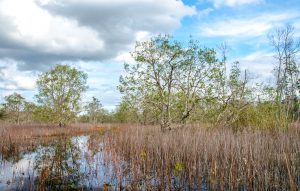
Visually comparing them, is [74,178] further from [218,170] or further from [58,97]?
[58,97]

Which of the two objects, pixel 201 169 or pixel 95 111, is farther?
pixel 95 111

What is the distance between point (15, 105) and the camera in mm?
48375

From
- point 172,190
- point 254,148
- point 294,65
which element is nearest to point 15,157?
point 172,190

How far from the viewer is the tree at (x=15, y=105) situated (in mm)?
47628

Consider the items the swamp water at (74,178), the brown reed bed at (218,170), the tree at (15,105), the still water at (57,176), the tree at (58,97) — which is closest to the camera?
the brown reed bed at (218,170)

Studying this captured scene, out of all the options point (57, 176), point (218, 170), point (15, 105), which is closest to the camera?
point (218, 170)

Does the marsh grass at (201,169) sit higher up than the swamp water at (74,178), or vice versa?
the marsh grass at (201,169)

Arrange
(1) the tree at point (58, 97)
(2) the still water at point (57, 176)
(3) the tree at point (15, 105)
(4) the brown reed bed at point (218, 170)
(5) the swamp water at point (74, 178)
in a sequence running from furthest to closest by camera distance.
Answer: (3) the tree at point (15, 105), (1) the tree at point (58, 97), (2) the still water at point (57, 176), (5) the swamp water at point (74, 178), (4) the brown reed bed at point (218, 170)

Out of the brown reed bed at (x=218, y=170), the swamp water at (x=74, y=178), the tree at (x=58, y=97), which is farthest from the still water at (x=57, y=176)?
the tree at (x=58, y=97)

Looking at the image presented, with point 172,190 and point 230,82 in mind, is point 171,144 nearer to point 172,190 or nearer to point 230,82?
point 172,190

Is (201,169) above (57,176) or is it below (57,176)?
above

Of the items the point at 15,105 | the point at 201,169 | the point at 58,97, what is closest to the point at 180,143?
the point at 201,169

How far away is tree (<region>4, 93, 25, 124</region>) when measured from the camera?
47628 mm

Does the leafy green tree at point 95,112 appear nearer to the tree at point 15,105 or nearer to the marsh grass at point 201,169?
the tree at point 15,105
